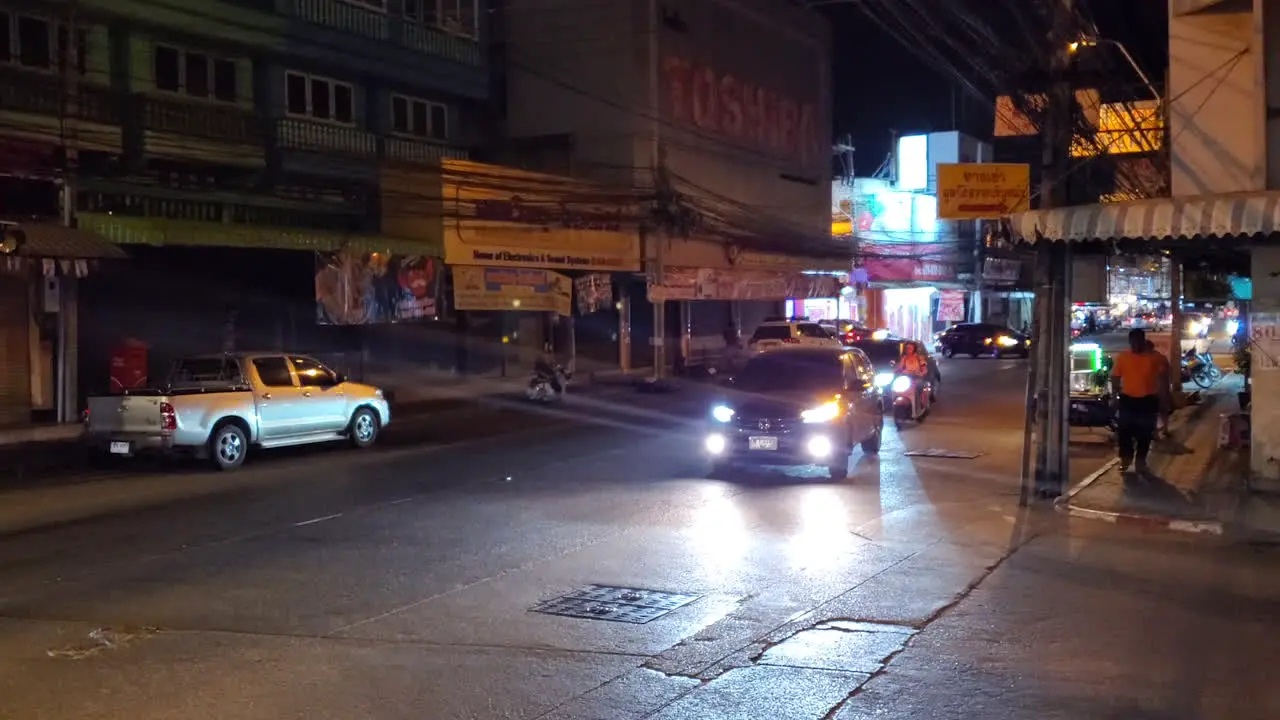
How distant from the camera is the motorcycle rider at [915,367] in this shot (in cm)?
2292

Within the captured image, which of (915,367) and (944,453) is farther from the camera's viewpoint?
(915,367)

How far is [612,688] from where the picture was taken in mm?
6391

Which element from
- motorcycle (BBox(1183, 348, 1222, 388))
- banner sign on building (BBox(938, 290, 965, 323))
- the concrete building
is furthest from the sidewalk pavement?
banner sign on building (BBox(938, 290, 965, 323))

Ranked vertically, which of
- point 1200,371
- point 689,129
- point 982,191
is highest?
point 689,129

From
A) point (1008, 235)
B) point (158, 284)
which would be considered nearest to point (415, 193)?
point (158, 284)

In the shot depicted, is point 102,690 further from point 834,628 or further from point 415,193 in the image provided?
point 415,193

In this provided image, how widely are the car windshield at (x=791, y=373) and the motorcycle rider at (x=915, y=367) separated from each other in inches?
287

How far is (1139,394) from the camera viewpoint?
47.9 feet

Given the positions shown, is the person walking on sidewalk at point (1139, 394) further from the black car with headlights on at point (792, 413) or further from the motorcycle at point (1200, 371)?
the motorcycle at point (1200, 371)

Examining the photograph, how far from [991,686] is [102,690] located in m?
4.89

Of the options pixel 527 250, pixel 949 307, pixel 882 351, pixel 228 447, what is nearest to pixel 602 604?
pixel 228 447

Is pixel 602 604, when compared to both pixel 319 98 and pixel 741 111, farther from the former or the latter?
pixel 741 111

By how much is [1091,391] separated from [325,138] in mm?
18258

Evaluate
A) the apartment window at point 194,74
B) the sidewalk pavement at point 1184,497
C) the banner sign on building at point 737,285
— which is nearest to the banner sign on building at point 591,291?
the banner sign on building at point 737,285
